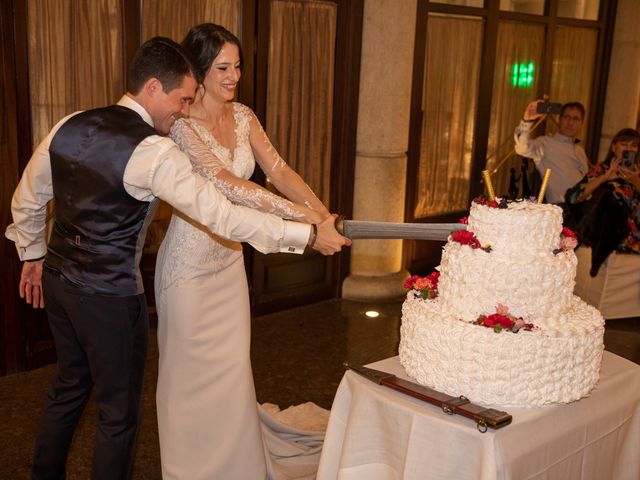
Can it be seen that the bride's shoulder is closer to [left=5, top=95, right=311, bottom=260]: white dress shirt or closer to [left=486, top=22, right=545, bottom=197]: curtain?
[left=5, top=95, right=311, bottom=260]: white dress shirt

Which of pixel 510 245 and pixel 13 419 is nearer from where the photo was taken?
pixel 510 245

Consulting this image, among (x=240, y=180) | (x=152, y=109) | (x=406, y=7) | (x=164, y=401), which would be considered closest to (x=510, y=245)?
(x=240, y=180)

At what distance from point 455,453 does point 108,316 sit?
1.35 metres

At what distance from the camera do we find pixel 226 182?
11.0ft

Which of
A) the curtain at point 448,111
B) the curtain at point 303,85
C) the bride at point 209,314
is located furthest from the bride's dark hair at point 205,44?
the curtain at point 448,111

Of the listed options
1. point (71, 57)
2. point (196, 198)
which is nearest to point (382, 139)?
point (71, 57)

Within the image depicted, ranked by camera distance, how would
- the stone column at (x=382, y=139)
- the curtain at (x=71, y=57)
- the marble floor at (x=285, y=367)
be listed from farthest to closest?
the stone column at (x=382, y=139), the curtain at (x=71, y=57), the marble floor at (x=285, y=367)

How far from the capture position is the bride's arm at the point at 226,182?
3338 millimetres

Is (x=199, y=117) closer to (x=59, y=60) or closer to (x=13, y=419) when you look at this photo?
(x=59, y=60)

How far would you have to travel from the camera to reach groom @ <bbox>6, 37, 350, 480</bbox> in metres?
2.82

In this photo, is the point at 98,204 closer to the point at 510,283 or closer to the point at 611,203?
the point at 510,283

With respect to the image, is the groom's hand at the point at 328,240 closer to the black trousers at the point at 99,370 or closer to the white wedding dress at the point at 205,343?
the white wedding dress at the point at 205,343

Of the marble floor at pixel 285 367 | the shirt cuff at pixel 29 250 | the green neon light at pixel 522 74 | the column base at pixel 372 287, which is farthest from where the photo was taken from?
the green neon light at pixel 522 74

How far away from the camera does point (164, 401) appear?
3465 mm
